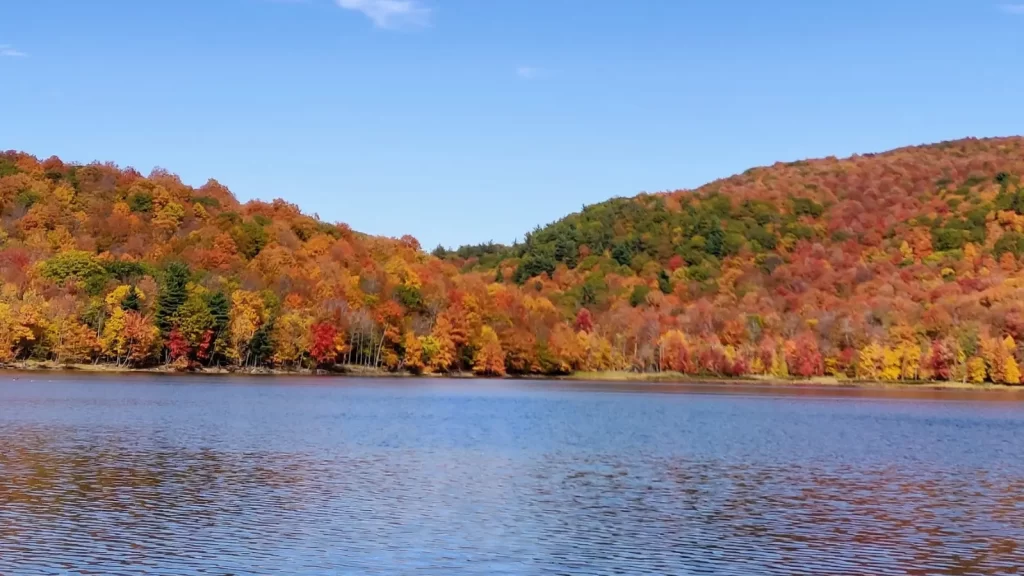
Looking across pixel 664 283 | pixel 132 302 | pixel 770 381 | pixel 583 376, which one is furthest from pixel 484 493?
pixel 664 283

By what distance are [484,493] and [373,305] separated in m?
110

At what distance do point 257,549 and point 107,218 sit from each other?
129448 mm

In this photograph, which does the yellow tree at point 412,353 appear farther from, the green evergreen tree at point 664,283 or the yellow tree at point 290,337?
the green evergreen tree at point 664,283

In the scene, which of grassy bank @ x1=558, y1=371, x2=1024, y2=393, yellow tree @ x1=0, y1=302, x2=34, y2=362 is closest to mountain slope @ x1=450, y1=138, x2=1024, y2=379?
grassy bank @ x1=558, y1=371, x2=1024, y2=393

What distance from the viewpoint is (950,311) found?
14450cm

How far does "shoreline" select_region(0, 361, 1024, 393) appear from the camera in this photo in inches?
4350

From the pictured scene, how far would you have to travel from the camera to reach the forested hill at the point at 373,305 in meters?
115

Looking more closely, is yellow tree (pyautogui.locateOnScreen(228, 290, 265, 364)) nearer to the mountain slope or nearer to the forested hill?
the forested hill

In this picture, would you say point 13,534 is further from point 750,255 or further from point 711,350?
point 750,255

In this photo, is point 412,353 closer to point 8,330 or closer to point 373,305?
point 373,305

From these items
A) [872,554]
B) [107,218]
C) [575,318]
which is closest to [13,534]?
[872,554]

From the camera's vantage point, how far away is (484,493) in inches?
1282

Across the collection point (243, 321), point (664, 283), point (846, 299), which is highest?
point (664, 283)

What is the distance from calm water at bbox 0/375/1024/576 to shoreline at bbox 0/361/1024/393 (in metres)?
46.7
